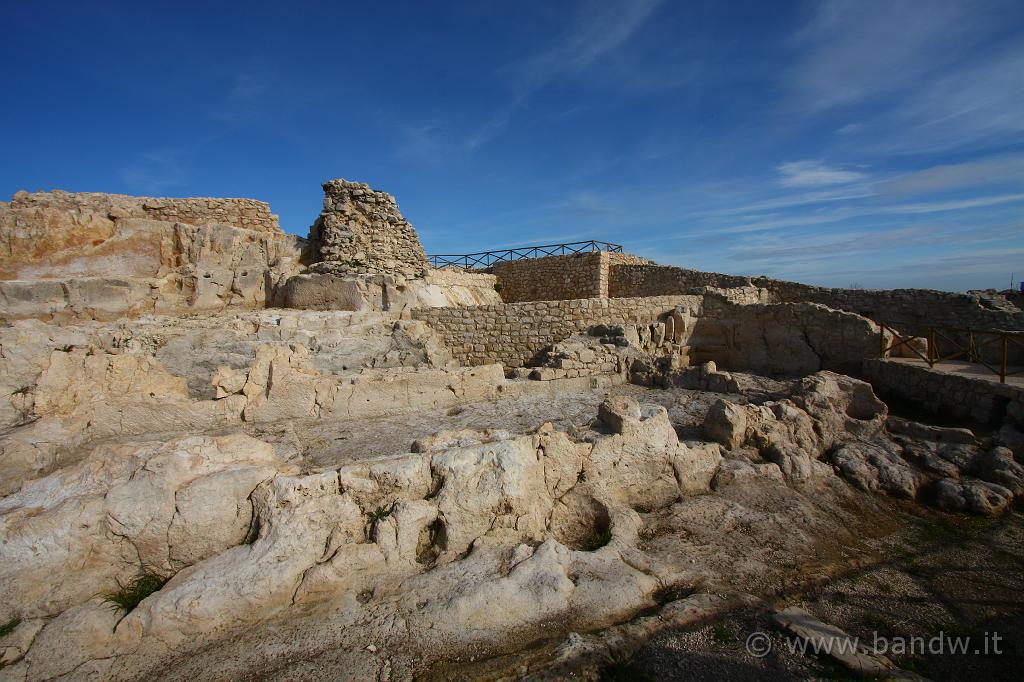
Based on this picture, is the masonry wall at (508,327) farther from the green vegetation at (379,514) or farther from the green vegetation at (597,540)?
the green vegetation at (379,514)

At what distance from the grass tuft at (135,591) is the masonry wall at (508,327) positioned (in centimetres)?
790

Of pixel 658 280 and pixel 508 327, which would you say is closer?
pixel 508 327

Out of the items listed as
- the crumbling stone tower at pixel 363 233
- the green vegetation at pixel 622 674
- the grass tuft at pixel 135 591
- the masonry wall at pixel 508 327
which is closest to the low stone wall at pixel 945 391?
the masonry wall at pixel 508 327

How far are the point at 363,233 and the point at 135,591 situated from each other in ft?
30.9

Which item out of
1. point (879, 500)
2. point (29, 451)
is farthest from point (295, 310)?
point (879, 500)

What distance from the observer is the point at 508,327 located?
11531 millimetres

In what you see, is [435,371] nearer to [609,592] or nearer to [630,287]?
[609,592]

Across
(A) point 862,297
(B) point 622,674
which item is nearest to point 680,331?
(A) point 862,297

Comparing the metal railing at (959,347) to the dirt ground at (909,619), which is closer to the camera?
the dirt ground at (909,619)

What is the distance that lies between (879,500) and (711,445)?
2023 mm

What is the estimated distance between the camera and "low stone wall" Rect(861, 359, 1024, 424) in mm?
7480

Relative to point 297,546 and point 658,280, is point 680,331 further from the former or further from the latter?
point 297,546

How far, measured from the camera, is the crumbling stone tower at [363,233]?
11.5 meters

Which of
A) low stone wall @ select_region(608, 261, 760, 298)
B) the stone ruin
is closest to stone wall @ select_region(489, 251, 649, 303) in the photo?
low stone wall @ select_region(608, 261, 760, 298)
